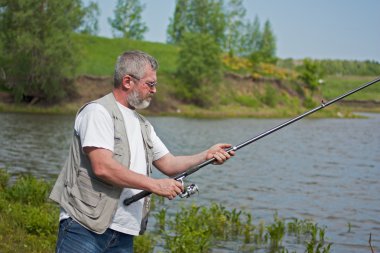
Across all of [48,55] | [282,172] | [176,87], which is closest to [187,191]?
[282,172]

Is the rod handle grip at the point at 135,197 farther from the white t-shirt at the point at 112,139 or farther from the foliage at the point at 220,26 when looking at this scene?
the foliage at the point at 220,26

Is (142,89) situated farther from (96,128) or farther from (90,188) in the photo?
(90,188)

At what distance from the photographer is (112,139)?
13.8ft

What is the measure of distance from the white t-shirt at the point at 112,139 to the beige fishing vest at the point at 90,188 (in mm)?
70

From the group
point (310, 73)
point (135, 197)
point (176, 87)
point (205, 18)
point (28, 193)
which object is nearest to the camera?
point (135, 197)

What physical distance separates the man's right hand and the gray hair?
2.45 ft

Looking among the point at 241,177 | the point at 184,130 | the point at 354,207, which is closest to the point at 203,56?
the point at 184,130

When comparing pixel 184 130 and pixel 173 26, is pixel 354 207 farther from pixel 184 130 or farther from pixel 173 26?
pixel 173 26

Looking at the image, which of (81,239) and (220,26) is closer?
(81,239)

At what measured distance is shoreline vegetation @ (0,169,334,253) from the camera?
8.41 meters

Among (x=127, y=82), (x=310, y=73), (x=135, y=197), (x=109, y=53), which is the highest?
(x=310, y=73)

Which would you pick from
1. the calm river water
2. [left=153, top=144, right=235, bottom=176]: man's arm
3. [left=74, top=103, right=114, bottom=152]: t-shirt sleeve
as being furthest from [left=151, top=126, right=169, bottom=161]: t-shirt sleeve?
the calm river water

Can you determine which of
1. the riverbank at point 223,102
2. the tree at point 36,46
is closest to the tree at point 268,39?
the riverbank at point 223,102

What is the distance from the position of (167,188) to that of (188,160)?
69 cm
